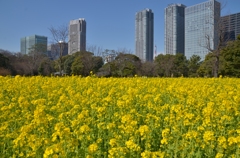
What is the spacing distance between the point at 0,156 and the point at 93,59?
111 ft

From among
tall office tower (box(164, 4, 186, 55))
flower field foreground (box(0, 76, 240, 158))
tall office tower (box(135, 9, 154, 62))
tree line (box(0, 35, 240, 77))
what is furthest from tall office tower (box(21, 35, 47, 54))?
flower field foreground (box(0, 76, 240, 158))

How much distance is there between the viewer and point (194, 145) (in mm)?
2773

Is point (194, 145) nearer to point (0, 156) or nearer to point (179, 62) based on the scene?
point (0, 156)

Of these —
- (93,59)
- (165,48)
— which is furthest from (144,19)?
(93,59)

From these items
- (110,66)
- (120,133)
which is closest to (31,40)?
(110,66)

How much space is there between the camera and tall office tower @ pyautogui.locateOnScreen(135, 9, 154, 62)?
7019 centimetres

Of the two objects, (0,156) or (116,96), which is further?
(116,96)

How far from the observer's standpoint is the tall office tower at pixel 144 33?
70188mm

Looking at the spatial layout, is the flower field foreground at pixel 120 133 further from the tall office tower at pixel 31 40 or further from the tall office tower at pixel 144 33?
the tall office tower at pixel 31 40

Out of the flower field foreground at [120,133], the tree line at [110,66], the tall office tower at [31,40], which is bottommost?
the flower field foreground at [120,133]

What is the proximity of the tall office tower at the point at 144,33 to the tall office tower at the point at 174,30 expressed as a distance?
8870mm

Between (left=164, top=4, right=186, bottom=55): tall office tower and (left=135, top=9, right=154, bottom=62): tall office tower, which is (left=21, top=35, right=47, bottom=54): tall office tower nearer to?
(left=135, top=9, right=154, bottom=62): tall office tower

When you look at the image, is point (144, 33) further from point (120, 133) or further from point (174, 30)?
point (120, 133)

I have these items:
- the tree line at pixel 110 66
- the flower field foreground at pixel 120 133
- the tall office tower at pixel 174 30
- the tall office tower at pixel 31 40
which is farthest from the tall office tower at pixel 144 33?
the flower field foreground at pixel 120 133
